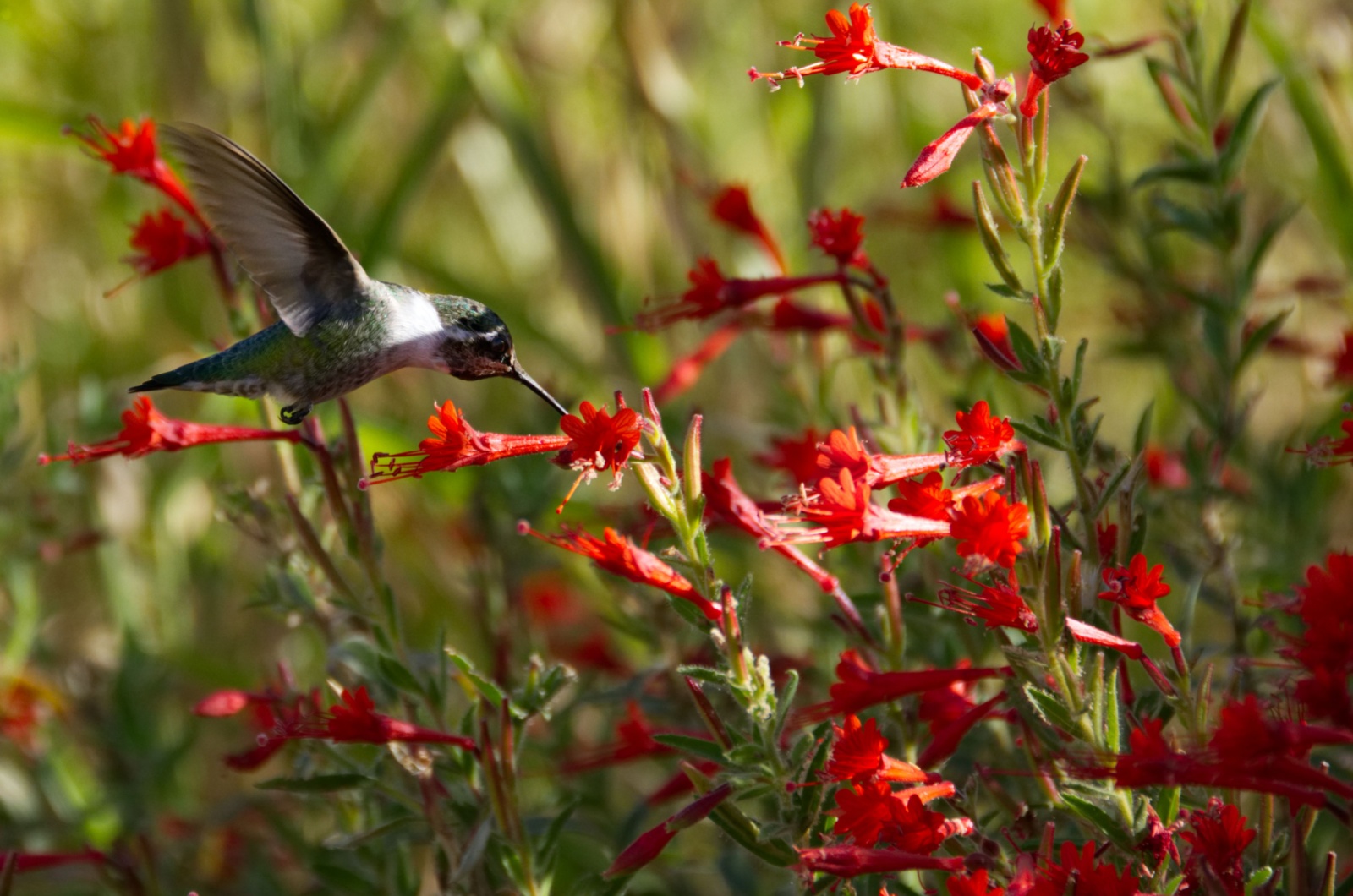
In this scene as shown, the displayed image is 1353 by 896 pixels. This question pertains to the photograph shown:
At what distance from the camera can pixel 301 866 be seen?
244cm

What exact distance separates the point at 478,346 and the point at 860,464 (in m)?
0.71

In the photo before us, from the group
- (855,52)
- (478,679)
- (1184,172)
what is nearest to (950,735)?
(478,679)

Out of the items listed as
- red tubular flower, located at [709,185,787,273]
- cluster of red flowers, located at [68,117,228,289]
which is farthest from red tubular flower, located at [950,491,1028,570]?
cluster of red flowers, located at [68,117,228,289]

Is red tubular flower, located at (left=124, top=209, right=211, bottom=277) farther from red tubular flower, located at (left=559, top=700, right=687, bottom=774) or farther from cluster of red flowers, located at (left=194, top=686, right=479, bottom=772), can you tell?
red tubular flower, located at (left=559, top=700, right=687, bottom=774)

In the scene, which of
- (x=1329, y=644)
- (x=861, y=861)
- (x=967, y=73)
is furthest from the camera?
(x=967, y=73)

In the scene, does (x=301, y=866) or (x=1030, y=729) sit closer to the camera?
(x=1030, y=729)

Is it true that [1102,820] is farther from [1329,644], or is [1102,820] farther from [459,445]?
[459,445]

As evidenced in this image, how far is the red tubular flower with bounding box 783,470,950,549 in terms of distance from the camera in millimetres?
1303

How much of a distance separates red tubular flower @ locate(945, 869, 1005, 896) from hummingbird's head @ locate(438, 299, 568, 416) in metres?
0.92

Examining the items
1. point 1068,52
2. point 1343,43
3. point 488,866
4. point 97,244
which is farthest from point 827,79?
point 97,244

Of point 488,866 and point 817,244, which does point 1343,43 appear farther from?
point 488,866

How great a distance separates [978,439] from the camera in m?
1.34

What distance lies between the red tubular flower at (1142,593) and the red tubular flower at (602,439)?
21.2 inches

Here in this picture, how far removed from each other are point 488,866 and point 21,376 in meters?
1.54
